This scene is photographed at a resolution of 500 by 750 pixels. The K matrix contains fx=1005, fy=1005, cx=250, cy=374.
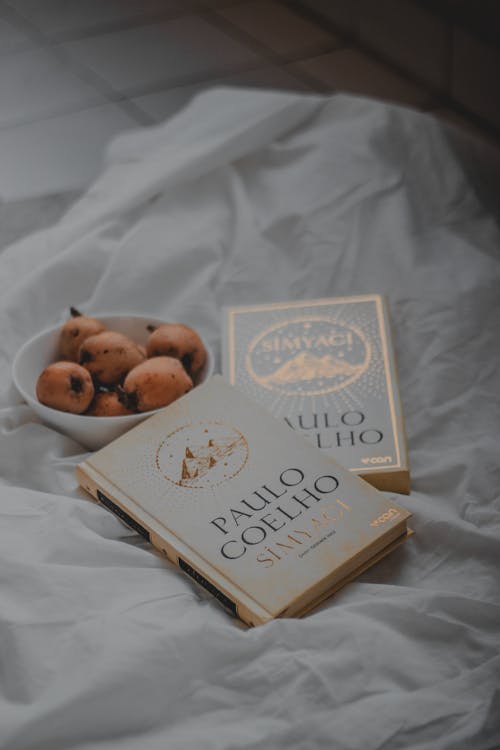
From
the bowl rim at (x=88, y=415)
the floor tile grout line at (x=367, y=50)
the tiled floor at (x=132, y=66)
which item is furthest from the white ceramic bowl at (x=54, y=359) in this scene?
the floor tile grout line at (x=367, y=50)

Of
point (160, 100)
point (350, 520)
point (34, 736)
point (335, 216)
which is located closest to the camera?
point (34, 736)

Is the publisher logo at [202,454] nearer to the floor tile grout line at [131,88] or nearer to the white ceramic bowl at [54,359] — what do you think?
the white ceramic bowl at [54,359]

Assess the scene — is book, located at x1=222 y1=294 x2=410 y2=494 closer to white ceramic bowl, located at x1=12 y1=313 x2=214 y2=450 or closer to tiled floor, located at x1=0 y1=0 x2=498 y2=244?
white ceramic bowl, located at x1=12 y1=313 x2=214 y2=450

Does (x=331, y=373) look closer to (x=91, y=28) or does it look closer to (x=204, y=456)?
(x=204, y=456)

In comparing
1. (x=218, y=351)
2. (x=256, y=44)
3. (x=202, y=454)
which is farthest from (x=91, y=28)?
(x=202, y=454)

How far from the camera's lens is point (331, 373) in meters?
0.89

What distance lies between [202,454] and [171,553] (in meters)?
0.10

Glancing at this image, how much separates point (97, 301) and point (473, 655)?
1.72 feet

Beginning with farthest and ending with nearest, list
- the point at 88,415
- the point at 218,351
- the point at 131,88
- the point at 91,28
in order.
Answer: the point at 91,28, the point at 131,88, the point at 218,351, the point at 88,415

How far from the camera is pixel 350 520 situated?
74 centimetres

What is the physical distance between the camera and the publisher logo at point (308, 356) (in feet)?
2.89

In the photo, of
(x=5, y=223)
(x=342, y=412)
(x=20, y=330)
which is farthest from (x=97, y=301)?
(x=342, y=412)

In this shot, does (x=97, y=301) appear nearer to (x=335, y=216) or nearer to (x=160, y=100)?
(x=335, y=216)

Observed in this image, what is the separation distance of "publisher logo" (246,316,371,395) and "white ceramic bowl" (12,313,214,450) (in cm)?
5
